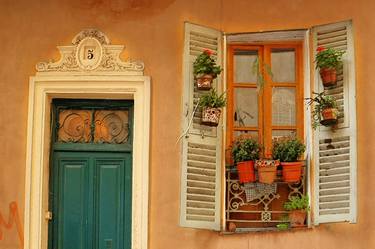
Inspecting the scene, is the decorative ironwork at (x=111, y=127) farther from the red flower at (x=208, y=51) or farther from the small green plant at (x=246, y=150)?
the small green plant at (x=246, y=150)

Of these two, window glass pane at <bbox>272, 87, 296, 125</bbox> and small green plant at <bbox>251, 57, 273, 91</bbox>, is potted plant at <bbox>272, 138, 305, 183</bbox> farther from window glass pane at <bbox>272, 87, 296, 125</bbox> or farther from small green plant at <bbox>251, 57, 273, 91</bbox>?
small green plant at <bbox>251, 57, 273, 91</bbox>

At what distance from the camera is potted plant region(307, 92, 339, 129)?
8.04 metres

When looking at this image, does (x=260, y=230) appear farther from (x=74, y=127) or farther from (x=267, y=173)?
(x=74, y=127)

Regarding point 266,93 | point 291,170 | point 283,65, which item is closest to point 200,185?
point 291,170

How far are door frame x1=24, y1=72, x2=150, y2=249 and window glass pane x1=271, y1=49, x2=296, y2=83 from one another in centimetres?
138

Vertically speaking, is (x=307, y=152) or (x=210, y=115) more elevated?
(x=210, y=115)

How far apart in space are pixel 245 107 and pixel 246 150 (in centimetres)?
60

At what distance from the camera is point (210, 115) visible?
816cm

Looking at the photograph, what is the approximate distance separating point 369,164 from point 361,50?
1143 mm

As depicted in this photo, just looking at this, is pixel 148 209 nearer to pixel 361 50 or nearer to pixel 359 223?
pixel 359 223

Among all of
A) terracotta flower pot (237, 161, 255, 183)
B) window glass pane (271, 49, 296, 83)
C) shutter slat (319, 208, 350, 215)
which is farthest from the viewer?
window glass pane (271, 49, 296, 83)

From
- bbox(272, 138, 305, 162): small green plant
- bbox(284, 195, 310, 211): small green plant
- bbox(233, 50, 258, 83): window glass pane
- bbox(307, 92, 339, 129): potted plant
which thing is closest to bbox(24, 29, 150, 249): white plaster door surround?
bbox(233, 50, 258, 83): window glass pane

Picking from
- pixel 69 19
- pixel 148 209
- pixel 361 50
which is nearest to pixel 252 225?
pixel 148 209

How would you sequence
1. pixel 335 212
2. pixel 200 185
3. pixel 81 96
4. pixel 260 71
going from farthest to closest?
pixel 260 71
pixel 81 96
pixel 200 185
pixel 335 212
